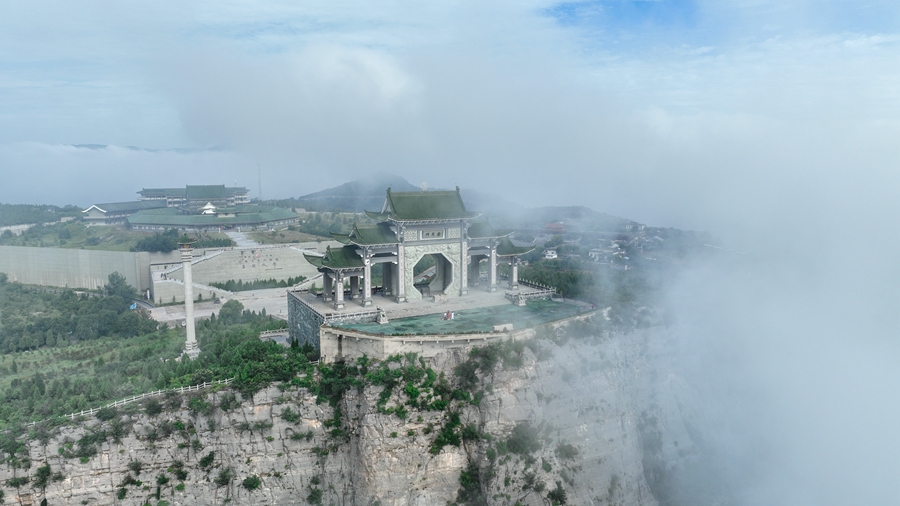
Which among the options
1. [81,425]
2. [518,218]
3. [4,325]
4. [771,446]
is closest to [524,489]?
[771,446]

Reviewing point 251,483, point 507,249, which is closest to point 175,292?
point 507,249

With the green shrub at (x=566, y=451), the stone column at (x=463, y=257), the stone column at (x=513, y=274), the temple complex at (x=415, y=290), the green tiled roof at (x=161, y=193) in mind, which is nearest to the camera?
the green shrub at (x=566, y=451)

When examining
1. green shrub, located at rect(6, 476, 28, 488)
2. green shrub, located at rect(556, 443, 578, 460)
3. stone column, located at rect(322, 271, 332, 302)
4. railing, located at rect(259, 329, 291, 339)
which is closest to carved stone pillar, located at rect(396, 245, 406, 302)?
stone column, located at rect(322, 271, 332, 302)

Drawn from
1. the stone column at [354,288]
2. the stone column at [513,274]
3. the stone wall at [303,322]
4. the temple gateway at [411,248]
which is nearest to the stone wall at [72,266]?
the stone wall at [303,322]

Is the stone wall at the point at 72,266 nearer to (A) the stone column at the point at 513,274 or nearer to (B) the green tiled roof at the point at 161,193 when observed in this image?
(B) the green tiled roof at the point at 161,193

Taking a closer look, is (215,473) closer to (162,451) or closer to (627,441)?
(162,451)

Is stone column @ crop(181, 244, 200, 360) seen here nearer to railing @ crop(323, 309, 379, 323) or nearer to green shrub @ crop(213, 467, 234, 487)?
railing @ crop(323, 309, 379, 323)
